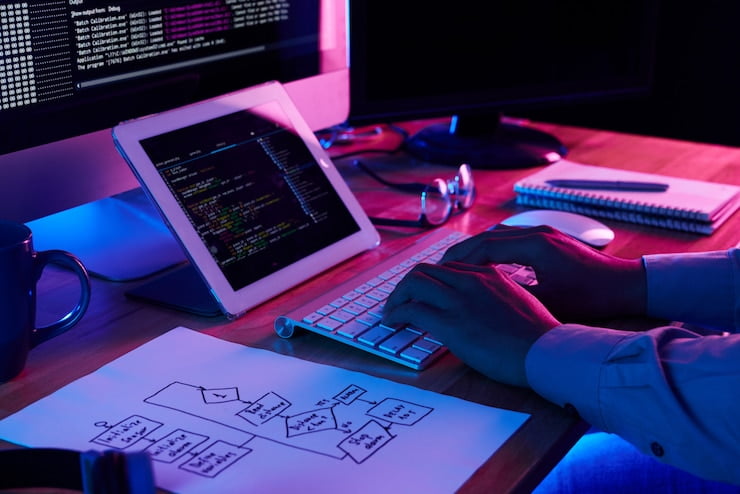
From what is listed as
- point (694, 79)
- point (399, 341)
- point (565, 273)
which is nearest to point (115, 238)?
point (399, 341)

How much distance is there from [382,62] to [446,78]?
0.13 metres

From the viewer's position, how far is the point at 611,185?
128 centimetres

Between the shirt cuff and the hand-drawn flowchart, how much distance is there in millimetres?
110

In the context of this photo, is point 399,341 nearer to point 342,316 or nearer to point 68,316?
point 342,316

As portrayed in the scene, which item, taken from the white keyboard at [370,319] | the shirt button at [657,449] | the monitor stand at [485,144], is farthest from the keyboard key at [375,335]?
the monitor stand at [485,144]

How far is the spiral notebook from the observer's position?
3.90ft

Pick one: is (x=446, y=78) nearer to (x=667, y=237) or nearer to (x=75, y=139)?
Result: (x=667, y=237)

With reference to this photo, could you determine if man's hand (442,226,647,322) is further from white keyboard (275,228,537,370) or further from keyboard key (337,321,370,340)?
keyboard key (337,321,370,340)

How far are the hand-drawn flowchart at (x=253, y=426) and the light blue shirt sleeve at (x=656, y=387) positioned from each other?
0.44 feet

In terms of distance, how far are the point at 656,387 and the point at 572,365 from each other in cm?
7

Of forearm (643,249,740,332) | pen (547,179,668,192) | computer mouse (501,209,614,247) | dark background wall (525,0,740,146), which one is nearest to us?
forearm (643,249,740,332)

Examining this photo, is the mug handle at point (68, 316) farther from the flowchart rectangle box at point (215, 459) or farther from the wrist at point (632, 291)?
the wrist at point (632, 291)

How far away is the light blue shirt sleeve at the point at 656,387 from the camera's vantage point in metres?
0.73

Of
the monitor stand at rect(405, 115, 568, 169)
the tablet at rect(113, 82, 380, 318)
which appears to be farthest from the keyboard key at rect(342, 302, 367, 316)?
the monitor stand at rect(405, 115, 568, 169)
